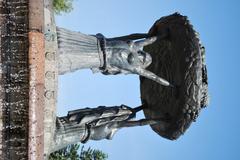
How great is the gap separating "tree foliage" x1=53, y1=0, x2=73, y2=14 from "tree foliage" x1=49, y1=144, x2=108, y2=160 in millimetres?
8070

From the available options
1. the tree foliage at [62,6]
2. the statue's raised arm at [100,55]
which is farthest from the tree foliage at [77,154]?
the statue's raised arm at [100,55]

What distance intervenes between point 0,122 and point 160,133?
324cm

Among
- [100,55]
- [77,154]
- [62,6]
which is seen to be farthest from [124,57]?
[62,6]

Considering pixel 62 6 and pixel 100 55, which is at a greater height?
pixel 62 6

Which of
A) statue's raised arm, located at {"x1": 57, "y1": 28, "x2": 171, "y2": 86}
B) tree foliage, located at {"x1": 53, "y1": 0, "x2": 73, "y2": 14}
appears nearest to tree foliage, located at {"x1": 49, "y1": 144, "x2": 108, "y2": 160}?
tree foliage, located at {"x1": 53, "y1": 0, "x2": 73, "y2": 14}

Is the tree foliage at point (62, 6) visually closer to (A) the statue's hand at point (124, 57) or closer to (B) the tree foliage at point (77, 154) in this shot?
(B) the tree foliage at point (77, 154)

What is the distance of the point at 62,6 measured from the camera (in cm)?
2323

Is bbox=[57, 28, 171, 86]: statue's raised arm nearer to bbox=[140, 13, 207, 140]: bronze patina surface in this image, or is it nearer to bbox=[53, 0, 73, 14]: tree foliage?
bbox=[140, 13, 207, 140]: bronze patina surface

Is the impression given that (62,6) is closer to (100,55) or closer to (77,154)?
(77,154)

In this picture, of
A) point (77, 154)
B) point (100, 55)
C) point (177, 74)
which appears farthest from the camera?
point (77, 154)

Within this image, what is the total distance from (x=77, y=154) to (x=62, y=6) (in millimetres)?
8944

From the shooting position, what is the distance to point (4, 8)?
5.42 meters

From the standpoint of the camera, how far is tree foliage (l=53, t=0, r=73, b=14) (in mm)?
22759

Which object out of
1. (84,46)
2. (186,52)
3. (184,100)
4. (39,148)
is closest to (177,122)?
(184,100)
